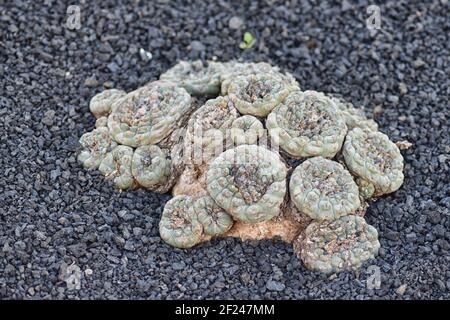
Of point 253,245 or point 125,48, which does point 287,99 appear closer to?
point 253,245

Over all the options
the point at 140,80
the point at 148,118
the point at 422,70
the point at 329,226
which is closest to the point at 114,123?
the point at 148,118

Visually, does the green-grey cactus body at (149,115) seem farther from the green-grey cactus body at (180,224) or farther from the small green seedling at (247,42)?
the small green seedling at (247,42)

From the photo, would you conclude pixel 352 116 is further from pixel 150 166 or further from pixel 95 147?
pixel 95 147

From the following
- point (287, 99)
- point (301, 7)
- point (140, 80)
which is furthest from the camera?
point (301, 7)

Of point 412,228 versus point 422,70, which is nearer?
point 412,228

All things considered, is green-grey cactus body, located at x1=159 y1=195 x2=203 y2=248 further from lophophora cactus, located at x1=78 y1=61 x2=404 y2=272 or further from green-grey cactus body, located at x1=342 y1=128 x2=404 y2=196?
green-grey cactus body, located at x1=342 y1=128 x2=404 y2=196

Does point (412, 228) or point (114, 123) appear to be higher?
point (114, 123)

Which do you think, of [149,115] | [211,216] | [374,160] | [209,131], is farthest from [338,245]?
[149,115]

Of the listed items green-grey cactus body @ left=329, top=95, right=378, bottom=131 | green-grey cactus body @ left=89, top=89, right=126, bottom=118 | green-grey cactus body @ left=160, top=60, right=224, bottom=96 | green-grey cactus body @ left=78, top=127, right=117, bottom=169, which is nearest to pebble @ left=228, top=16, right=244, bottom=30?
green-grey cactus body @ left=160, top=60, right=224, bottom=96
